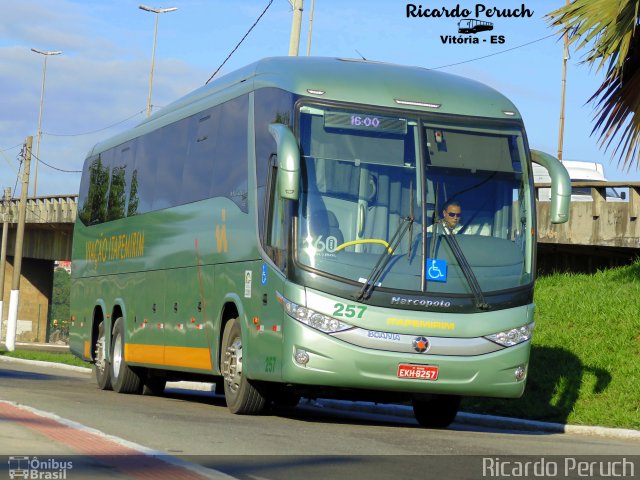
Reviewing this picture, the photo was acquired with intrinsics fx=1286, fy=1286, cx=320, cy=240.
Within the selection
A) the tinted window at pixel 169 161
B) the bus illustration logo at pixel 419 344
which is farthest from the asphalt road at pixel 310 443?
the tinted window at pixel 169 161

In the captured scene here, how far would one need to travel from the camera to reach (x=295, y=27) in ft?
83.4

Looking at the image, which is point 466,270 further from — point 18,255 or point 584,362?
point 18,255

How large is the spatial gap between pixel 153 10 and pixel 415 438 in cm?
5545

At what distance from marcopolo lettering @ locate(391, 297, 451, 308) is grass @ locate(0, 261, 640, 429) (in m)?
3.27

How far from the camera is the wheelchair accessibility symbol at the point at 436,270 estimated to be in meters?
13.2

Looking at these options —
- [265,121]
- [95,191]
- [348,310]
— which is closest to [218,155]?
[265,121]

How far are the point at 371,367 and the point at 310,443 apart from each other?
7.50ft

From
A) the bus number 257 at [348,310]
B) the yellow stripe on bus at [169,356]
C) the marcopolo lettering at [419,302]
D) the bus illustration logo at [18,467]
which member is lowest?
the bus illustration logo at [18,467]

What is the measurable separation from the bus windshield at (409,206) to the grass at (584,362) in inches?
122

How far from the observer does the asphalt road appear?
29.7 feet

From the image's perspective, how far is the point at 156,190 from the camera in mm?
19000

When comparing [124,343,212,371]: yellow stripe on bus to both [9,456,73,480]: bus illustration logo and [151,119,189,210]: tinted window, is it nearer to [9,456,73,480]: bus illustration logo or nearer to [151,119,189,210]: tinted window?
[151,119,189,210]: tinted window

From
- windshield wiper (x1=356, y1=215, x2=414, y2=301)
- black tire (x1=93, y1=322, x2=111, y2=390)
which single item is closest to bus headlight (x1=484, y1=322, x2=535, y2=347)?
windshield wiper (x1=356, y1=215, x2=414, y2=301)

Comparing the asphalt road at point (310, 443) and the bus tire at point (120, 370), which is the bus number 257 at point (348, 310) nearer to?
the asphalt road at point (310, 443)
